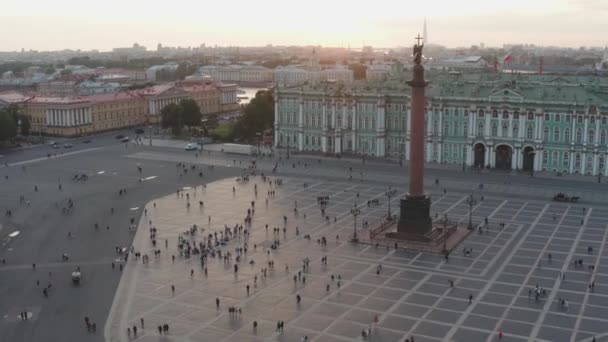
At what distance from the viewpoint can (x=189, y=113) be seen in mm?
120625

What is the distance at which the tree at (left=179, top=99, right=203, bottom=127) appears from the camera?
393 ft

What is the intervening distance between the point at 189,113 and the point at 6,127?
1162 inches

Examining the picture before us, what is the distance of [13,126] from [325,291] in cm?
7773

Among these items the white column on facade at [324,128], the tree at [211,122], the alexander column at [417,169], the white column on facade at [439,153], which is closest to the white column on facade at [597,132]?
the white column on facade at [439,153]

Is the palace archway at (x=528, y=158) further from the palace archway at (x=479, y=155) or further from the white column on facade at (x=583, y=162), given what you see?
the white column on facade at (x=583, y=162)

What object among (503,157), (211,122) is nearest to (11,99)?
(211,122)

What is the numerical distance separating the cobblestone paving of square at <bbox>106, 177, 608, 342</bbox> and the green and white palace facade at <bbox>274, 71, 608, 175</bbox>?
63.3 ft

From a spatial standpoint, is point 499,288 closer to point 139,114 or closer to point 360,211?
point 360,211

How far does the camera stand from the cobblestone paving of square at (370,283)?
38.1 m

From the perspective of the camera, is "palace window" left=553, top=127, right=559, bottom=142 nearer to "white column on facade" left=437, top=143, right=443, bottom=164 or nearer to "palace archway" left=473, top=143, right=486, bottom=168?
"palace archway" left=473, top=143, right=486, bottom=168

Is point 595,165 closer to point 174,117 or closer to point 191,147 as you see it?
point 191,147

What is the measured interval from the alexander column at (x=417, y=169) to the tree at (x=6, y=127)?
230 feet

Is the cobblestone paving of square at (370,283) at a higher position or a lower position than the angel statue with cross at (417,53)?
lower

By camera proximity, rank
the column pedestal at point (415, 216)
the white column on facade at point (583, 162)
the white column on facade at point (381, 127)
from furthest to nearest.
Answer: the white column on facade at point (381, 127) → the white column on facade at point (583, 162) → the column pedestal at point (415, 216)
